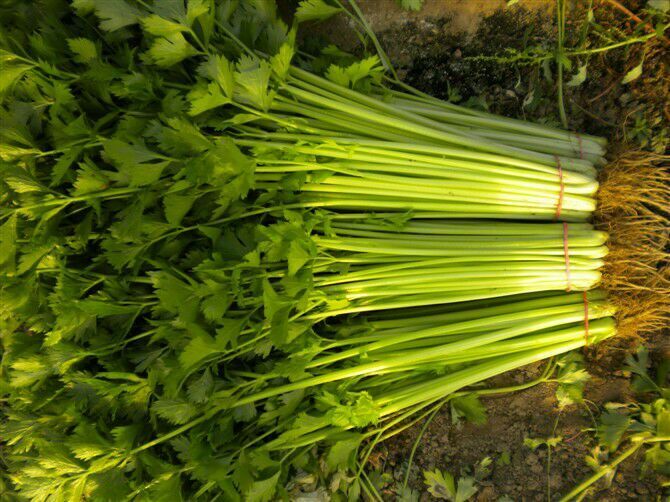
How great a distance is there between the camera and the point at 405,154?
1.69 metres

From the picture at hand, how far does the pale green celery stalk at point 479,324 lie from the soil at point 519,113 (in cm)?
28

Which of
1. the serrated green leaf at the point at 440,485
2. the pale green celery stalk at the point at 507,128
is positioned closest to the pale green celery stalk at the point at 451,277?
the pale green celery stalk at the point at 507,128

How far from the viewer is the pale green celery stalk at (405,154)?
62.3 inches

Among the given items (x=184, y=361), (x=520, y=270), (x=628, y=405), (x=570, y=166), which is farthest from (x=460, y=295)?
(x=184, y=361)

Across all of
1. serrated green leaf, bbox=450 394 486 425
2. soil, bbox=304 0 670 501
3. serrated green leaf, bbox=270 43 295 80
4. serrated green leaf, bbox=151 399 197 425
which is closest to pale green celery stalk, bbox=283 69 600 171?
serrated green leaf, bbox=270 43 295 80

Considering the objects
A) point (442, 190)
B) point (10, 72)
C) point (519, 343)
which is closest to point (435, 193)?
point (442, 190)

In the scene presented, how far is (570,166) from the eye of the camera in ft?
5.87

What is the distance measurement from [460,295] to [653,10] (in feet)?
4.24

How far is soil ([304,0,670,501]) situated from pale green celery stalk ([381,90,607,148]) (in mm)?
113

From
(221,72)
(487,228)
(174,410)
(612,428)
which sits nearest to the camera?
(221,72)

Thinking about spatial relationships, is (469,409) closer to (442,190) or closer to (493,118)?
(442,190)

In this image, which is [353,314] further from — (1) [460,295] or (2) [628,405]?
(2) [628,405]

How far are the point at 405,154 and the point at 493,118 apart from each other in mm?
482

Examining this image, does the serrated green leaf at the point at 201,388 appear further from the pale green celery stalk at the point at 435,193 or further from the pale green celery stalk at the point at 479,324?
A: the pale green celery stalk at the point at 435,193
